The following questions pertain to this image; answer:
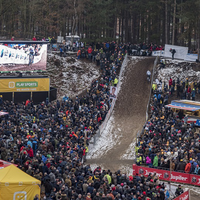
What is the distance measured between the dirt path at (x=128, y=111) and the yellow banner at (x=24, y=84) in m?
6.63

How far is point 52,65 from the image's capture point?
44062 mm

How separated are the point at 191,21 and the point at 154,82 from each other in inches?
377

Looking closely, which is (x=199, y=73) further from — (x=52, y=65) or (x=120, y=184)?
(x=120, y=184)

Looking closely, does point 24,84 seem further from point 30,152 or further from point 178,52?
point 178,52

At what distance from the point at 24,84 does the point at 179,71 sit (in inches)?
683

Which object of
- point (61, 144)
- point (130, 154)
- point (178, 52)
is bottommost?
point (130, 154)

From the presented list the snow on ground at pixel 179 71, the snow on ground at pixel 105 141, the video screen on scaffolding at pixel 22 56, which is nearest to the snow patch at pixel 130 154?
the snow on ground at pixel 105 141

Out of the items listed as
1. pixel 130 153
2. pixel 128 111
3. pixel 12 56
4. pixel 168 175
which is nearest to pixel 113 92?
pixel 128 111

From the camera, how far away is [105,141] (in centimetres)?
3008

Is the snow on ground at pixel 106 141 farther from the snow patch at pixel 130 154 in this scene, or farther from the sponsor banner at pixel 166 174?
the sponsor banner at pixel 166 174

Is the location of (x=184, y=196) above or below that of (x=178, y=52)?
below

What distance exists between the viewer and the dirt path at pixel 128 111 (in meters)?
26.9

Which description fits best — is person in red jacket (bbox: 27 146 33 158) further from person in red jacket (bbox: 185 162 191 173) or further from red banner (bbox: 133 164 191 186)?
person in red jacket (bbox: 185 162 191 173)

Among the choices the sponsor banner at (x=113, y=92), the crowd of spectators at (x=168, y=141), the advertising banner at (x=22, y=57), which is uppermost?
the advertising banner at (x=22, y=57)
